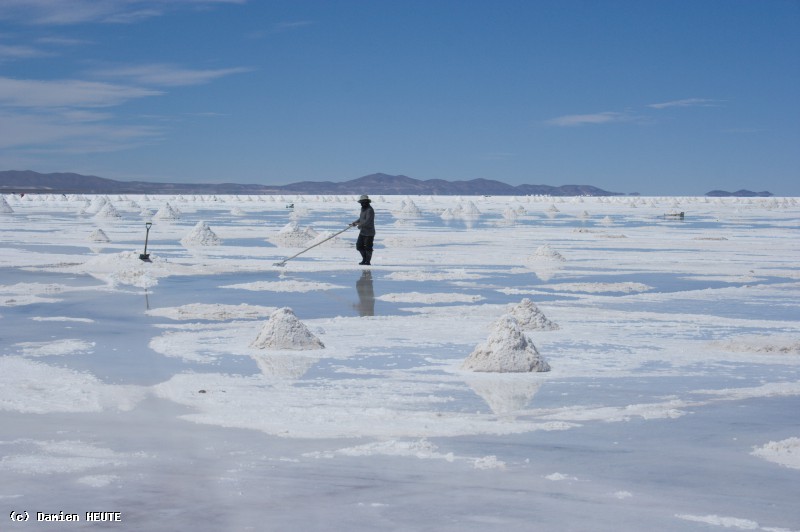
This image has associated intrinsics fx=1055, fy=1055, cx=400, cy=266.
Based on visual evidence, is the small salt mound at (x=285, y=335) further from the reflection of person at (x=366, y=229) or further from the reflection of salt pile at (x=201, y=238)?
the reflection of salt pile at (x=201, y=238)

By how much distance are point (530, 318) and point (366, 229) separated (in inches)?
309

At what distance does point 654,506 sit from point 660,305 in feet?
24.8

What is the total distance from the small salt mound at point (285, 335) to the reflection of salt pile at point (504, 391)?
5.57ft

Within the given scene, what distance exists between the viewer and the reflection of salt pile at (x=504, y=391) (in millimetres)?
6133

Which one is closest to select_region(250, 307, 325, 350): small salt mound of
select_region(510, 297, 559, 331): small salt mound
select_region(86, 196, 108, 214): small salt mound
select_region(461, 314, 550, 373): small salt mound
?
select_region(461, 314, 550, 373): small salt mound

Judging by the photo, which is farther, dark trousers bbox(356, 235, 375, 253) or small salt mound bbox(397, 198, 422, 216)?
small salt mound bbox(397, 198, 422, 216)

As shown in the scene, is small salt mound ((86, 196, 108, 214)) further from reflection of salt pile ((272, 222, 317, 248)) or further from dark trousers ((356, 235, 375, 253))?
dark trousers ((356, 235, 375, 253))

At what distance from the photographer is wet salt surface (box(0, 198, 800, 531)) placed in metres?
4.21

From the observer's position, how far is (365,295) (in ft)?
40.5

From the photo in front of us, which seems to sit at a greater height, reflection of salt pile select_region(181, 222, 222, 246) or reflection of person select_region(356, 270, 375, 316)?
reflection of salt pile select_region(181, 222, 222, 246)

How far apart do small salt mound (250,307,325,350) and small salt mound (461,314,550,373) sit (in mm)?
1470

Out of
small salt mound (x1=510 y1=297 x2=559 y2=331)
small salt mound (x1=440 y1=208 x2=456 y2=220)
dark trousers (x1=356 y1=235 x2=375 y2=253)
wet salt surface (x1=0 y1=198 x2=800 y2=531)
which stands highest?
small salt mound (x1=440 y1=208 x2=456 y2=220)

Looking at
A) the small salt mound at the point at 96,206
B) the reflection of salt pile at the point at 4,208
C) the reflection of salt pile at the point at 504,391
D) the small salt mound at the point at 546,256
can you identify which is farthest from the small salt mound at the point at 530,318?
the reflection of salt pile at the point at 4,208

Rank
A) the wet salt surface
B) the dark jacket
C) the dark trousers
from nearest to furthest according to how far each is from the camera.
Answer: the wet salt surface → the dark jacket → the dark trousers
